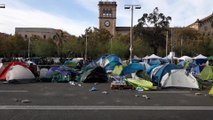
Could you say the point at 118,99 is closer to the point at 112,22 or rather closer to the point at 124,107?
the point at 124,107

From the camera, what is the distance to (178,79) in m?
21.5

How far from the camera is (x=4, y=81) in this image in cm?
2452

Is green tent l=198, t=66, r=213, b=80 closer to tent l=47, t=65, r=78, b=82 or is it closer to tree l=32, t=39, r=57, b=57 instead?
tent l=47, t=65, r=78, b=82

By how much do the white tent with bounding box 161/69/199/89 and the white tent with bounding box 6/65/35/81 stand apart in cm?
972

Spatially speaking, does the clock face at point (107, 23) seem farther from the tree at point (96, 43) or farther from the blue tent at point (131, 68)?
the blue tent at point (131, 68)

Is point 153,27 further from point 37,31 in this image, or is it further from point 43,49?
point 37,31

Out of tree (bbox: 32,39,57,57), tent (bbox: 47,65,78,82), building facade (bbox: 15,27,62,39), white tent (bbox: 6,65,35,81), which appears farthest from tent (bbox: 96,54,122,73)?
building facade (bbox: 15,27,62,39)

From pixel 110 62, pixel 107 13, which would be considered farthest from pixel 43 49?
pixel 107 13

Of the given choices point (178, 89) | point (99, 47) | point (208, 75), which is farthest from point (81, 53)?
point (178, 89)

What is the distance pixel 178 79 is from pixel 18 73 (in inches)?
435

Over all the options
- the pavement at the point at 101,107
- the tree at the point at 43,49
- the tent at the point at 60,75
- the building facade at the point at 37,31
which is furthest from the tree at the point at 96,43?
the building facade at the point at 37,31

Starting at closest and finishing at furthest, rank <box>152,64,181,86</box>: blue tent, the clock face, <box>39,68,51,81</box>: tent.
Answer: <box>152,64,181,86</box>: blue tent, <box>39,68,51,81</box>: tent, the clock face

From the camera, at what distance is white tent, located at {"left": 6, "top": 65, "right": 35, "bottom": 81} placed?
23.8 m

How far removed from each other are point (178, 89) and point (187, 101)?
18.1 feet
